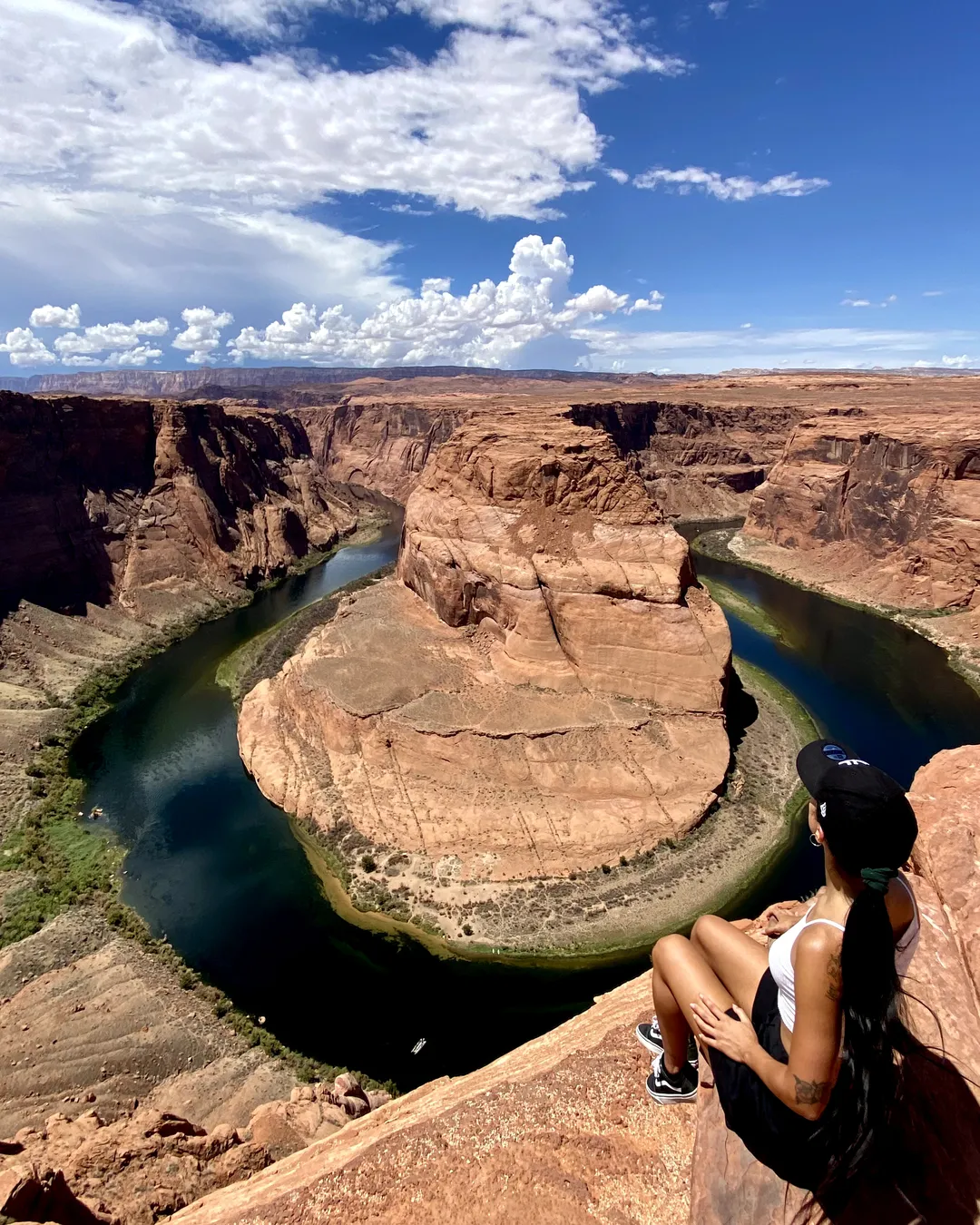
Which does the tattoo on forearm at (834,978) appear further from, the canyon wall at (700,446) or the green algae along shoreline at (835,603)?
the canyon wall at (700,446)

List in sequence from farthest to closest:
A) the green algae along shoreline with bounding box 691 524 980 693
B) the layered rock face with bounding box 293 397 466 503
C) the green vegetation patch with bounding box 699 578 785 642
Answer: the layered rock face with bounding box 293 397 466 503 < the green vegetation patch with bounding box 699 578 785 642 < the green algae along shoreline with bounding box 691 524 980 693

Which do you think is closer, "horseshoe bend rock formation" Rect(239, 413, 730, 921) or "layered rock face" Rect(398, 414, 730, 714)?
"horseshoe bend rock formation" Rect(239, 413, 730, 921)

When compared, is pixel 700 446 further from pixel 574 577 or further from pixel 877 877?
pixel 877 877

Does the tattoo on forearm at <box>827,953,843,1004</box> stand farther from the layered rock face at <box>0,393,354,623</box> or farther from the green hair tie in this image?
the layered rock face at <box>0,393,354,623</box>

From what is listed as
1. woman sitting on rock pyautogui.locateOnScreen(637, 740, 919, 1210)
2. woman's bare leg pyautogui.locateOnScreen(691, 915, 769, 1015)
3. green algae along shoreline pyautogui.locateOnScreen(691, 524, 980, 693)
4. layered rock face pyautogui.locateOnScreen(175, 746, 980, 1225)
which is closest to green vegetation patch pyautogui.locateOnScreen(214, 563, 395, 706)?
green algae along shoreline pyautogui.locateOnScreen(691, 524, 980, 693)

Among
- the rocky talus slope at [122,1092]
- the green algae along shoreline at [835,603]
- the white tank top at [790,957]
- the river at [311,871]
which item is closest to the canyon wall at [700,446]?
the green algae along shoreline at [835,603]

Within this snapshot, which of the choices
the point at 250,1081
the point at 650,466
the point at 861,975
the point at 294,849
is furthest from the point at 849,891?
the point at 650,466

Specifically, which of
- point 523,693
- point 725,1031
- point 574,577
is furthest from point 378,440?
point 725,1031
